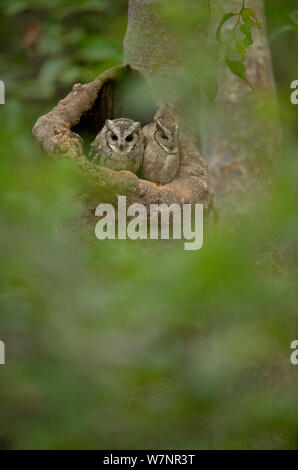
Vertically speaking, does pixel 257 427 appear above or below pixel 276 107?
below

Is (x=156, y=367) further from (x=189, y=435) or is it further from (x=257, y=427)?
(x=257, y=427)

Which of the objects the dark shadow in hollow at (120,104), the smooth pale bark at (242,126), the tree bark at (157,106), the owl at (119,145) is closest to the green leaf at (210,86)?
the tree bark at (157,106)

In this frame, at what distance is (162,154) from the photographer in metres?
3.37

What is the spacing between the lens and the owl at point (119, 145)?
327 centimetres

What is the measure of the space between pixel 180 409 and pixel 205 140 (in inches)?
129

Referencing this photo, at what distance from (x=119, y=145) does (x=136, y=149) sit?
8.2 inches

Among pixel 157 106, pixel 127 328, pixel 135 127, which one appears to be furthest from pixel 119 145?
pixel 127 328

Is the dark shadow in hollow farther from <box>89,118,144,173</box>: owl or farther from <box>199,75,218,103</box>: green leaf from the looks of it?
<box>199,75,218,103</box>: green leaf

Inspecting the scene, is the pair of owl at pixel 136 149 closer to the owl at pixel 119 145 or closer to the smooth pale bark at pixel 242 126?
the owl at pixel 119 145

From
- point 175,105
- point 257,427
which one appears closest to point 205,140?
point 175,105

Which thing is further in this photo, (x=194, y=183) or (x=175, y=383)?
(x=194, y=183)

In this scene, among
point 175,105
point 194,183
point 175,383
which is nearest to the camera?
point 175,383

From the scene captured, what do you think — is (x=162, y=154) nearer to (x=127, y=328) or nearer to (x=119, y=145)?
(x=119, y=145)

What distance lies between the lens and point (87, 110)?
3.18m
